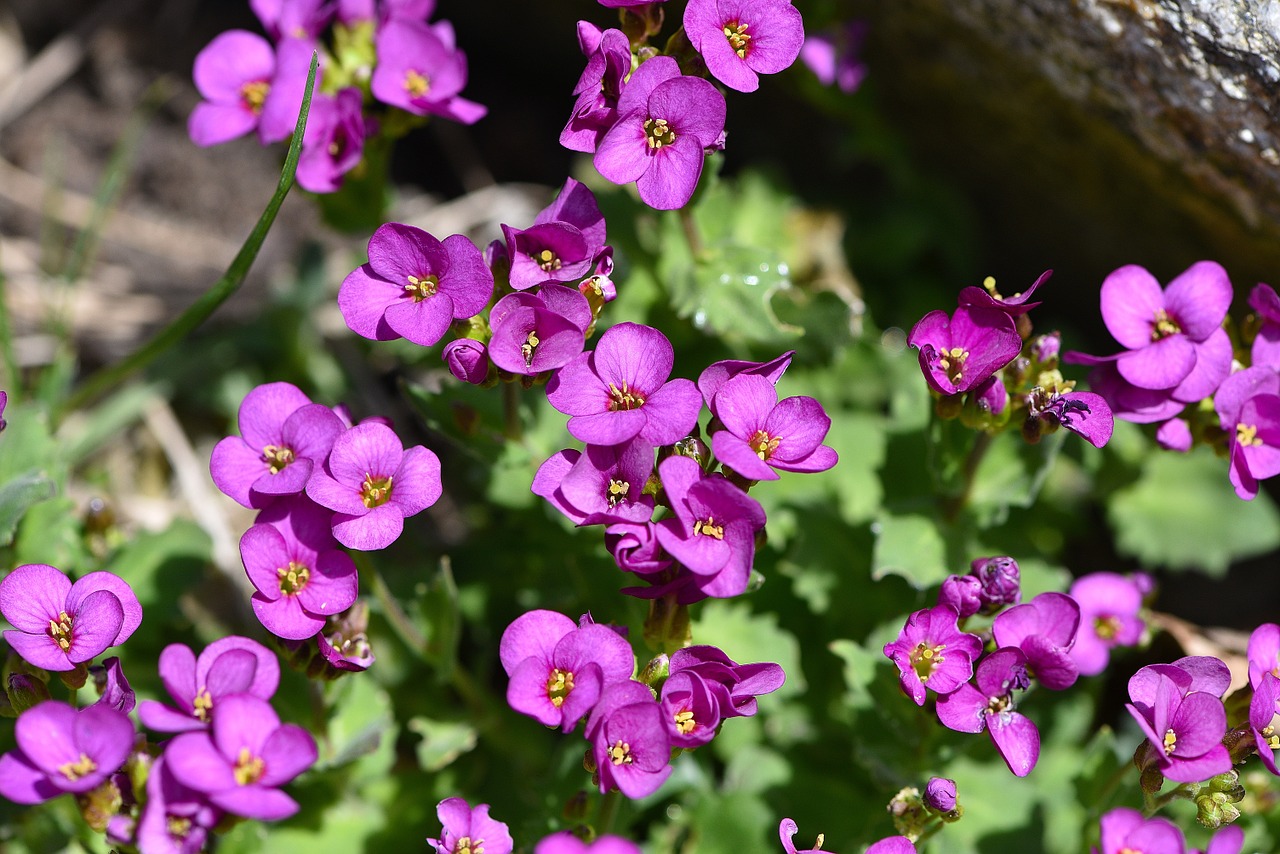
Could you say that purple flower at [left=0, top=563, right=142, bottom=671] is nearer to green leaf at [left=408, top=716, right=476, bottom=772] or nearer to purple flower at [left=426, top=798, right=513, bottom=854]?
purple flower at [left=426, top=798, right=513, bottom=854]

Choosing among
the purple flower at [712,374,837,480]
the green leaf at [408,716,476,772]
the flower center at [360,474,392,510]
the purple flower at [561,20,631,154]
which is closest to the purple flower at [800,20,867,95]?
the purple flower at [561,20,631,154]

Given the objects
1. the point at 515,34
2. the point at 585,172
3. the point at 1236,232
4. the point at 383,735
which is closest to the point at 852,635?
the point at 383,735

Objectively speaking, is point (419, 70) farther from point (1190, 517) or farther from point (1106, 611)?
point (1190, 517)

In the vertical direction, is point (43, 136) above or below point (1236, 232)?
below

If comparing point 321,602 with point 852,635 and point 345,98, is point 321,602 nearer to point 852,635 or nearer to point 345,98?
point 345,98

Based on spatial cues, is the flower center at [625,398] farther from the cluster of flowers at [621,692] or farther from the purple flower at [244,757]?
the purple flower at [244,757]

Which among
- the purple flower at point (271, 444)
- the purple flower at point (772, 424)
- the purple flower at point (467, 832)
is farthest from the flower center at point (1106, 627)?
the purple flower at point (271, 444)
